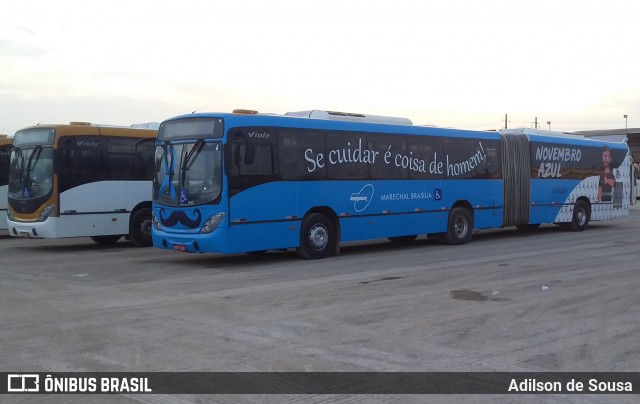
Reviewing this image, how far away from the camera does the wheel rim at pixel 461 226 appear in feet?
65.2

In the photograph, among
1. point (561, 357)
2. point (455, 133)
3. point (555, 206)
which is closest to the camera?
point (561, 357)

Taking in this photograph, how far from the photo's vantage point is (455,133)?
20.1m

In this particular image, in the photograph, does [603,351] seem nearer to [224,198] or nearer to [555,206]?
[224,198]

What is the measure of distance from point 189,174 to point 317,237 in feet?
10.5

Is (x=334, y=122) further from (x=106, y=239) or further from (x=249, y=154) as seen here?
(x=106, y=239)

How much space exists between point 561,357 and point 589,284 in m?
5.28

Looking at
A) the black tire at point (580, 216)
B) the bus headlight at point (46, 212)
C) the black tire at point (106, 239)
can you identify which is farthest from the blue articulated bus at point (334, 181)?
the black tire at point (106, 239)

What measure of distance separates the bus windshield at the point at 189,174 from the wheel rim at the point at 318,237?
2633 mm

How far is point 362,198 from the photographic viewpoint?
1722 cm

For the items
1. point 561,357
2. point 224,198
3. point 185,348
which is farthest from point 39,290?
point 561,357

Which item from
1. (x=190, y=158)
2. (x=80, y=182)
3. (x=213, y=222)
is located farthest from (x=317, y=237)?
(x=80, y=182)

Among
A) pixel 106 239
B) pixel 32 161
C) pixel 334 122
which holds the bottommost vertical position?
pixel 106 239

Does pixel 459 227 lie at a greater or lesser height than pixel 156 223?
lesser

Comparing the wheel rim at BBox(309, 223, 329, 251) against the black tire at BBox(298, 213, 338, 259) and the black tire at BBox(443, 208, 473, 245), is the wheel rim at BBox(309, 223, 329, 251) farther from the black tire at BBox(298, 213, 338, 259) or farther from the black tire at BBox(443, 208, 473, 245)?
the black tire at BBox(443, 208, 473, 245)
